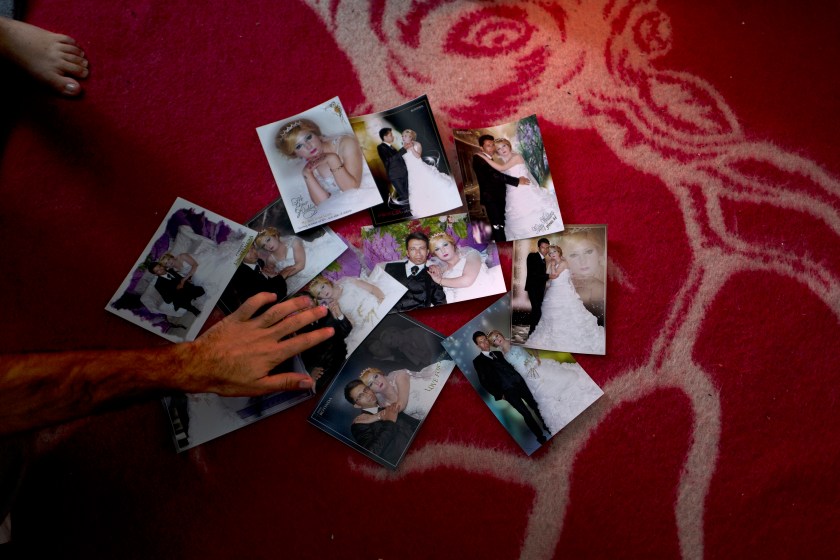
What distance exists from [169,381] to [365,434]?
13.4 inches

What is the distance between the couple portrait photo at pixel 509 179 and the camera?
3.39ft

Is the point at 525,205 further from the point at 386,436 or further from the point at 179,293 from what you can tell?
the point at 179,293

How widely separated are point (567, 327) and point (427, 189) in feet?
1.18

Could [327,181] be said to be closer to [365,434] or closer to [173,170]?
[173,170]

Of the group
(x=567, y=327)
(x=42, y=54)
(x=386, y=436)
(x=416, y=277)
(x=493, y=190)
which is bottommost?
(x=386, y=436)

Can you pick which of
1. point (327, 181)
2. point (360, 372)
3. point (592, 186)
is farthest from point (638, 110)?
point (360, 372)

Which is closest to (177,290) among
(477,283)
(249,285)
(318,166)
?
(249,285)

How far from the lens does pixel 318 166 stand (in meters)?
1.05

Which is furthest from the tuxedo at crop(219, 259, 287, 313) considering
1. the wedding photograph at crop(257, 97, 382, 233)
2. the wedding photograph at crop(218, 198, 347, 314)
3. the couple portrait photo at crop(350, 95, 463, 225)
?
the couple portrait photo at crop(350, 95, 463, 225)

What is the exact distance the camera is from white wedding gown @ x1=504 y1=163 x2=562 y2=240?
1.03 metres

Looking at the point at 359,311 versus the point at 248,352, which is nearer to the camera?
the point at 248,352

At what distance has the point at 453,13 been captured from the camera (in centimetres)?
112

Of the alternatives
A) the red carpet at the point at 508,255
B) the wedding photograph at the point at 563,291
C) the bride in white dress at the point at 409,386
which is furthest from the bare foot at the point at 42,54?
the wedding photograph at the point at 563,291

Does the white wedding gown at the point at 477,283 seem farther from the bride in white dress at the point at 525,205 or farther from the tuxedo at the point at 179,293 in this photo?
the tuxedo at the point at 179,293
